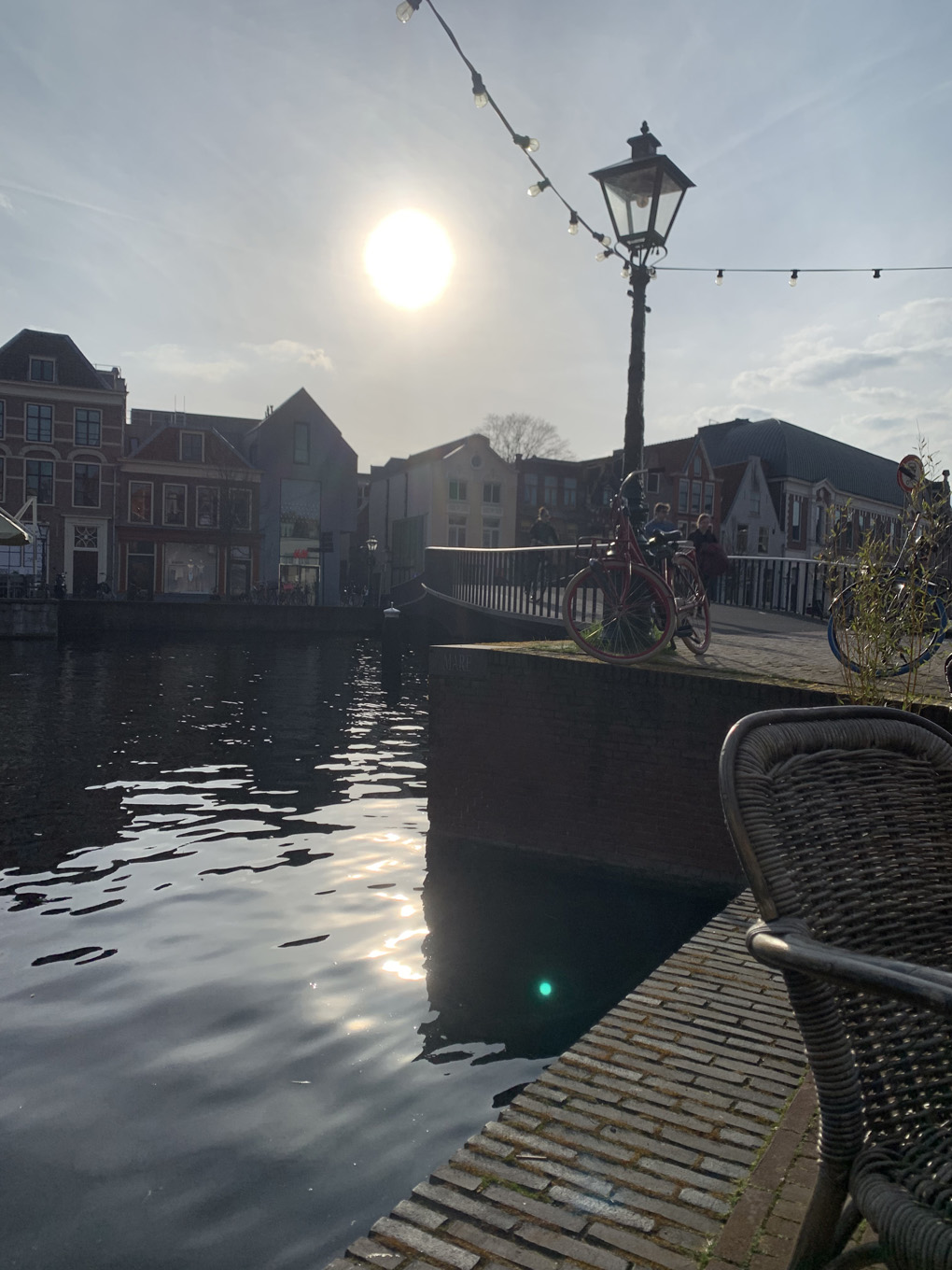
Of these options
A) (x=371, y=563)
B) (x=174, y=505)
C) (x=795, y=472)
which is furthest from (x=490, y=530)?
(x=795, y=472)

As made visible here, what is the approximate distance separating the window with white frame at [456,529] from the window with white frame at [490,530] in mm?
1170

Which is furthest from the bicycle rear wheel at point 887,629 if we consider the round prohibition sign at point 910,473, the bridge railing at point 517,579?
the bridge railing at point 517,579

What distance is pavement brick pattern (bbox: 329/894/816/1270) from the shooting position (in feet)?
8.34

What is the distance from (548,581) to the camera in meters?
14.1

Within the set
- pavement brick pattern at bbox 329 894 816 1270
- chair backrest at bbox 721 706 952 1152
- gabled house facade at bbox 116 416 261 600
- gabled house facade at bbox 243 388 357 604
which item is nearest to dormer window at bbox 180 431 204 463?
gabled house facade at bbox 116 416 261 600

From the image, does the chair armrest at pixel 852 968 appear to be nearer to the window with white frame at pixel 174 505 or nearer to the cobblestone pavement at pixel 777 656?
the cobblestone pavement at pixel 777 656

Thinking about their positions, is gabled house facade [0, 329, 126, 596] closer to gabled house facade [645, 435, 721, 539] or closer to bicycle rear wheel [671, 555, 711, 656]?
gabled house facade [645, 435, 721, 539]

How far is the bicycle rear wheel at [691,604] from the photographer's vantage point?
9.66 meters

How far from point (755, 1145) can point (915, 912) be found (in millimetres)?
1434

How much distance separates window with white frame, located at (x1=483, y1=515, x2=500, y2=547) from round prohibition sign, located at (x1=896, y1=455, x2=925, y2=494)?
4687cm

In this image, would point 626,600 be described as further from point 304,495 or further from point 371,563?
point 371,563

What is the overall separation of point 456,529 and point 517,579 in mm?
40829

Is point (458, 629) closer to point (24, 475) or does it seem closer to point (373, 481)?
point (24, 475)

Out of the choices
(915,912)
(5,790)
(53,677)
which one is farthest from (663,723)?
(53,677)
